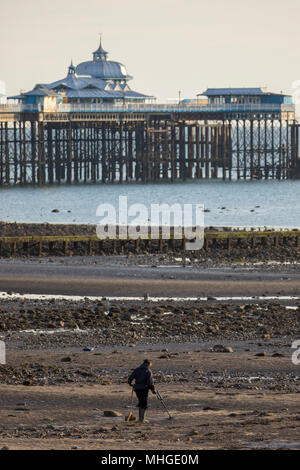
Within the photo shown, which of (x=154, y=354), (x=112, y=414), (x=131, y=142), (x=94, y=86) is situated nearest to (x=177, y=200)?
(x=131, y=142)

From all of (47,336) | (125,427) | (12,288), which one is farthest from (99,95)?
(125,427)

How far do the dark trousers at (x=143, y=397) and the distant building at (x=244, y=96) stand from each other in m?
114

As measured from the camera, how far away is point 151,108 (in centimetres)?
12556

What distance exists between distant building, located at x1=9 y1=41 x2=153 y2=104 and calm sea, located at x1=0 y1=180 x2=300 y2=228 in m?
10.8

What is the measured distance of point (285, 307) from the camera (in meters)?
36.7

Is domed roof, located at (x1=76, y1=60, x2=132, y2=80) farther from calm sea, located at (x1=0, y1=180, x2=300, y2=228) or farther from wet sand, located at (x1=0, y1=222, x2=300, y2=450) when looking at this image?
wet sand, located at (x1=0, y1=222, x2=300, y2=450)

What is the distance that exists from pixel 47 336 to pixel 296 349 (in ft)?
21.5

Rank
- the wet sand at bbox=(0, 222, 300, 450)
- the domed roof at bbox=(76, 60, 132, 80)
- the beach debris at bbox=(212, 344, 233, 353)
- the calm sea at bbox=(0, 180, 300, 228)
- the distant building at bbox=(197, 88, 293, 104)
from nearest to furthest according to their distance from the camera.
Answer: the wet sand at bbox=(0, 222, 300, 450), the beach debris at bbox=(212, 344, 233, 353), the calm sea at bbox=(0, 180, 300, 228), the distant building at bbox=(197, 88, 293, 104), the domed roof at bbox=(76, 60, 132, 80)

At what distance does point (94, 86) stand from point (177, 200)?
A: 35.0 metres

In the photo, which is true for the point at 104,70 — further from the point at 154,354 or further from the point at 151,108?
the point at 154,354

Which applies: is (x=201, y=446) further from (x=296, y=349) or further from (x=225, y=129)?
(x=225, y=129)

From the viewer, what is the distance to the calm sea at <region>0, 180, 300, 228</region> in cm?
8056

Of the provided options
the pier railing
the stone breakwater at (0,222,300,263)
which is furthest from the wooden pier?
the stone breakwater at (0,222,300,263)

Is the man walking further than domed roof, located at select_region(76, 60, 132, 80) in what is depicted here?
No
